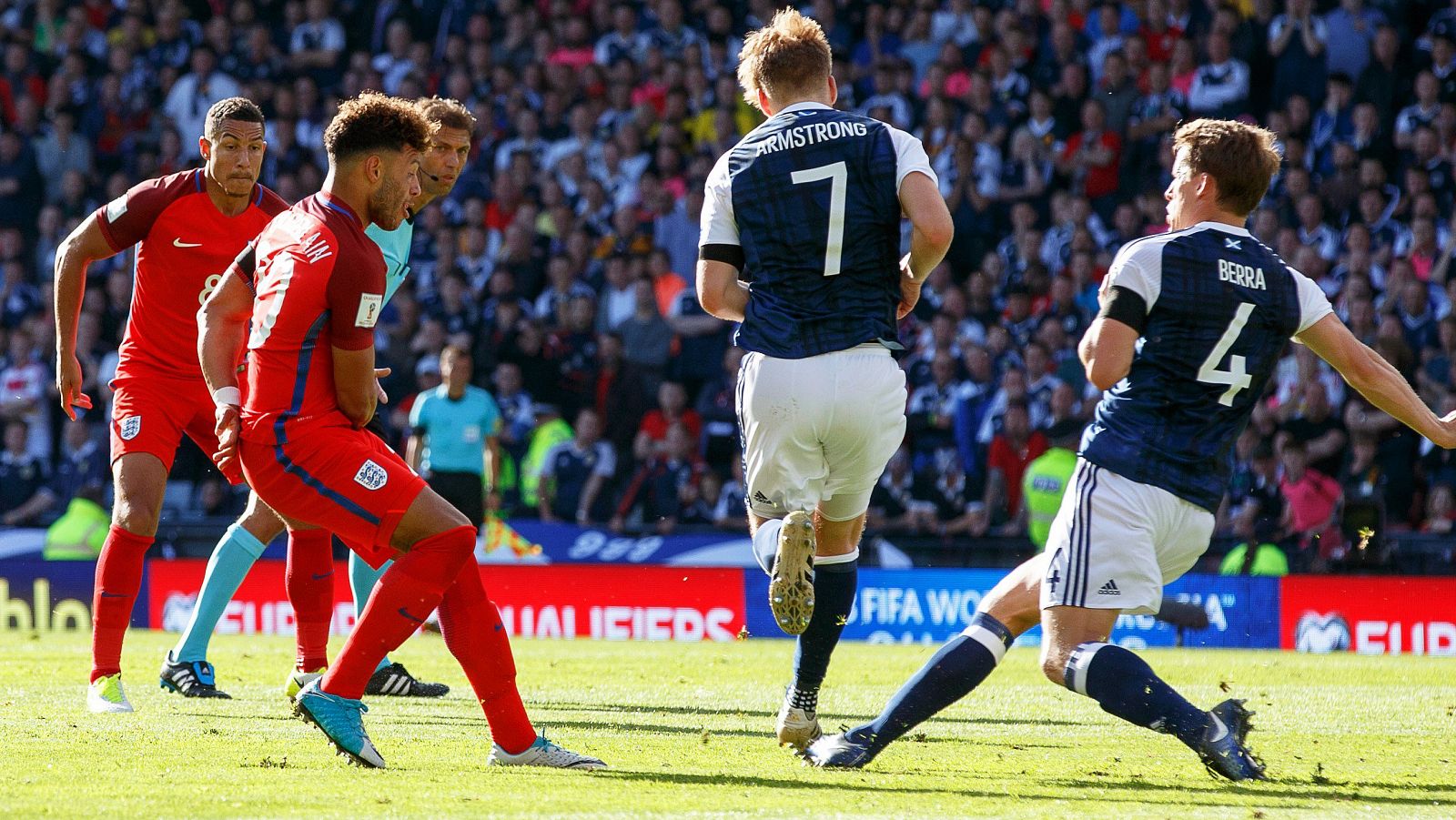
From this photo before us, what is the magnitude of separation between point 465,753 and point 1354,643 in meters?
8.35

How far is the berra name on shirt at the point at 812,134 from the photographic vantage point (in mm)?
5707

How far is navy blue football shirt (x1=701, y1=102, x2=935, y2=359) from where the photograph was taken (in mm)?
5688

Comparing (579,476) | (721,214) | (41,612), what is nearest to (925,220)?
(721,214)

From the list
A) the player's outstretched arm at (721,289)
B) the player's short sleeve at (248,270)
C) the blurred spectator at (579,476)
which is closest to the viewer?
the player's short sleeve at (248,270)

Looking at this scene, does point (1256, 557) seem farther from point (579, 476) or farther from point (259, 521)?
point (259, 521)

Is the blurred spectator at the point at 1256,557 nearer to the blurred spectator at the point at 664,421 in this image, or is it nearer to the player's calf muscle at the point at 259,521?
the blurred spectator at the point at 664,421

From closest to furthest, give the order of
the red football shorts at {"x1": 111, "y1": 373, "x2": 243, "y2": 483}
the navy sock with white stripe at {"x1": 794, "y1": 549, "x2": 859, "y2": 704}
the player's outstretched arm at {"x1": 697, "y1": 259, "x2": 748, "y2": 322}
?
the player's outstretched arm at {"x1": 697, "y1": 259, "x2": 748, "y2": 322}, the navy sock with white stripe at {"x1": 794, "y1": 549, "x2": 859, "y2": 704}, the red football shorts at {"x1": 111, "y1": 373, "x2": 243, "y2": 483}

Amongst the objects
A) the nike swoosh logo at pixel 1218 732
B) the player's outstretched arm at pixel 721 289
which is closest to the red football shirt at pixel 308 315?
the player's outstretched arm at pixel 721 289

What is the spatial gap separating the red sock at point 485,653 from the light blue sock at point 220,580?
277 centimetres

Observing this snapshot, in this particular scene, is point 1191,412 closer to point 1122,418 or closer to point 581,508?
point 1122,418

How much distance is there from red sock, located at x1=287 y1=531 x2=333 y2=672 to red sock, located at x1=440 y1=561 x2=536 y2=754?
81.8 inches

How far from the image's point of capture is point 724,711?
756 centimetres

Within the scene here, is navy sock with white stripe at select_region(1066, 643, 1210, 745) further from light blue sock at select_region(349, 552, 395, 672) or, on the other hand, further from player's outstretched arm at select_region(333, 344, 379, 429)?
light blue sock at select_region(349, 552, 395, 672)

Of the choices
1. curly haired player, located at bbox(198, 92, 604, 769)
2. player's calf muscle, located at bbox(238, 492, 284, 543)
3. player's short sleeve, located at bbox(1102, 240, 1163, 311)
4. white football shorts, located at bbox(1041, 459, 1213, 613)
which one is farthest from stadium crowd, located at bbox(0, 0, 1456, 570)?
curly haired player, located at bbox(198, 92, 604, 769)
